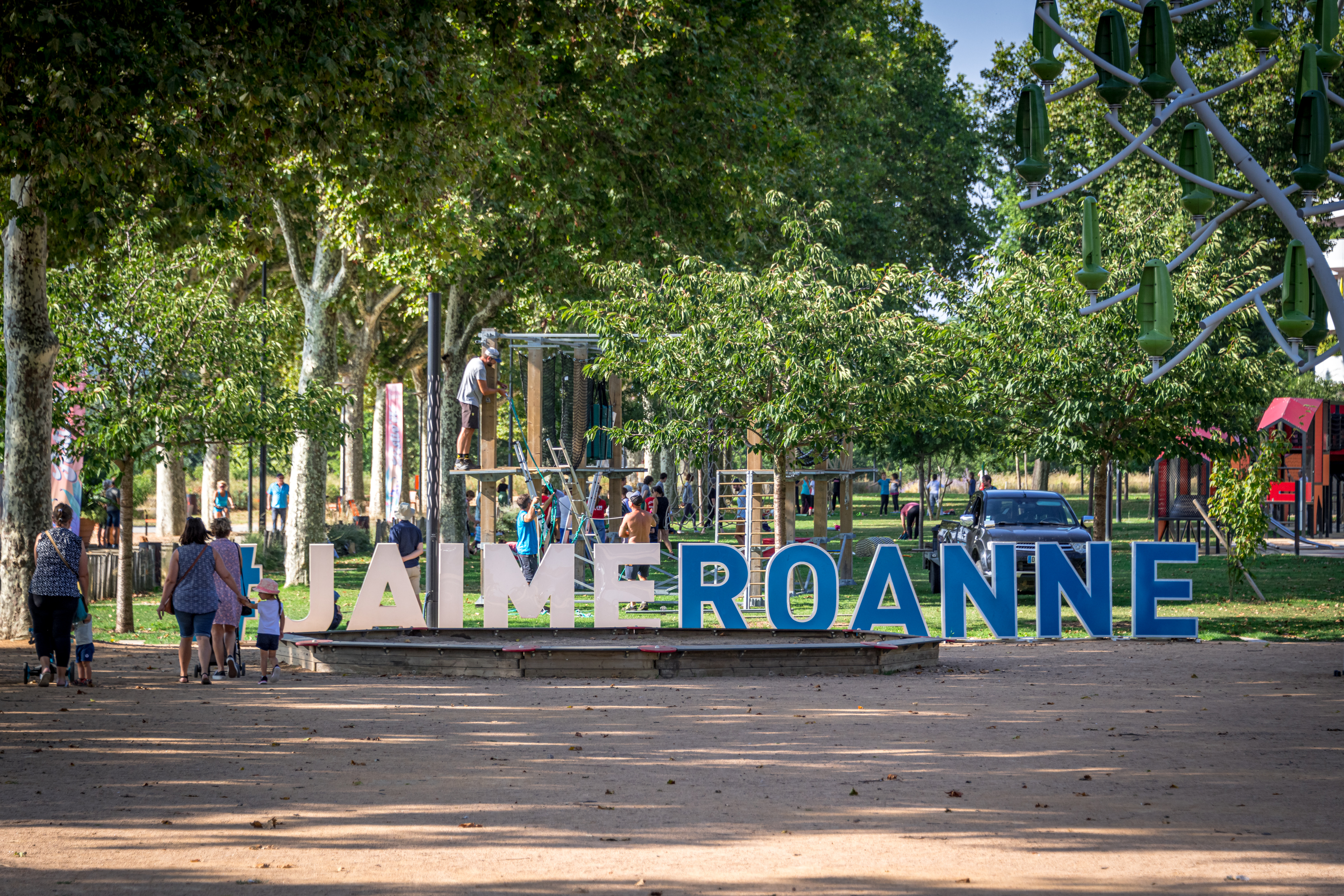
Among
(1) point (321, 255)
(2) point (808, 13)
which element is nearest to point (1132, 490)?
(2) point (808, 13)

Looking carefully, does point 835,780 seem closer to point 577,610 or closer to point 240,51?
point 240,51

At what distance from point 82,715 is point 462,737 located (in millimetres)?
3333

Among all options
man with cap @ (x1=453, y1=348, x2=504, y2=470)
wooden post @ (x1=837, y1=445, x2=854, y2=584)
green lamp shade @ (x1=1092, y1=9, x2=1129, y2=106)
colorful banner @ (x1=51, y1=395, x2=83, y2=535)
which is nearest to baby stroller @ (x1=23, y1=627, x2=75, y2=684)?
man with cap @ (x1=453, y1=348, x2=504, y2=470)

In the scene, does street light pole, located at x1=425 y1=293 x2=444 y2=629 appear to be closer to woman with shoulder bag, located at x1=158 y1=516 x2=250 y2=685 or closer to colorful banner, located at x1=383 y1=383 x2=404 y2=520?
woman with shoulder bag, located at x1=158 y1=516 x2=250 y2=685

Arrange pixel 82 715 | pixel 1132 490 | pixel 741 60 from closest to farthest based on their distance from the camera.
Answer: pixel 82 715
pixel 741 60
pixel 1132 490

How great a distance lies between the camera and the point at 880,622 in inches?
591

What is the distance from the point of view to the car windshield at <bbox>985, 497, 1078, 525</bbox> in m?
20.3

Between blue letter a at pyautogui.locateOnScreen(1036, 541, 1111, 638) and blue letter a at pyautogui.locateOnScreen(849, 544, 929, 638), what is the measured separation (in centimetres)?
172

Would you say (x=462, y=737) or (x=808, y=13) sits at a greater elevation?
(x=808, y=13)

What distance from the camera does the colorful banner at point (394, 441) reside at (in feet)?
106

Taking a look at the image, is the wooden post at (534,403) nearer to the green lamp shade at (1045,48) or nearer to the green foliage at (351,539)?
the green lamp shade at (1045,48)

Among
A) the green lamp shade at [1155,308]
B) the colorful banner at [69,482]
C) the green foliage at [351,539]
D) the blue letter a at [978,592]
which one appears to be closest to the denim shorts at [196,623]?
the blue letter a at [978,592]

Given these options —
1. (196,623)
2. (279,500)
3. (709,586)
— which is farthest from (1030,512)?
(279,500)

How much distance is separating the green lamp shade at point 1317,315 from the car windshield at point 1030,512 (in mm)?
10854
